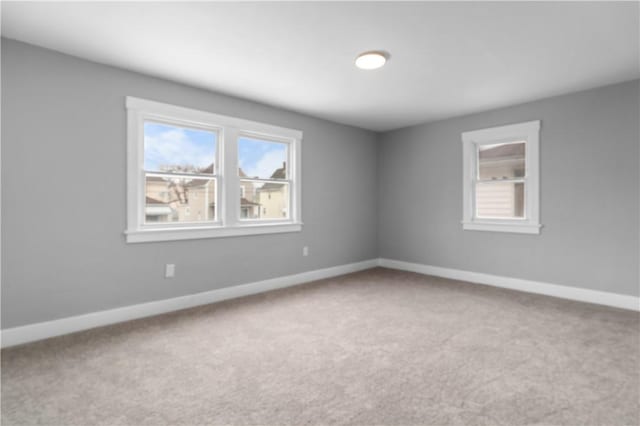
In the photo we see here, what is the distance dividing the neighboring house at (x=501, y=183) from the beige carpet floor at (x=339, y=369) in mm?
1502

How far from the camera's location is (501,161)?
181 inches

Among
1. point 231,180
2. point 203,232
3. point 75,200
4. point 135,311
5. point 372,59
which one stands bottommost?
point 135,311

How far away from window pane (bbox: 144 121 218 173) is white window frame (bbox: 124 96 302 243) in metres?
0.07

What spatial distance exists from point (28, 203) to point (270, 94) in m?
2.53

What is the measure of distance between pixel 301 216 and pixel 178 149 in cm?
187

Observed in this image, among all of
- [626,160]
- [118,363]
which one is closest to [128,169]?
[118,363]

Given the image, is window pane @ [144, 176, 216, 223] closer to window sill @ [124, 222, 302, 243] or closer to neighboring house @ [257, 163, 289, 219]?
window sill @ [124, 222, 302, 243]

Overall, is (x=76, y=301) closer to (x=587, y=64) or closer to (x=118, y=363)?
(x=118, y=363)

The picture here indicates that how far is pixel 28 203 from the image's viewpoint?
2.63 m

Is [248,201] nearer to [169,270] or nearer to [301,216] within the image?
[301,216]

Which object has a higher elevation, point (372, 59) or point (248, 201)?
point (372, 59)

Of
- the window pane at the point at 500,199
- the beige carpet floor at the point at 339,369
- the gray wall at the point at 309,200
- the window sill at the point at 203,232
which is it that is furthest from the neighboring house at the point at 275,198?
the window pane at the point at 500,199

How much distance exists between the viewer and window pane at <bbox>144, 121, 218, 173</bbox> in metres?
3.38

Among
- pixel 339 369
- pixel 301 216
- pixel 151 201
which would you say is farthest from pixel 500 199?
pixel 151 201
